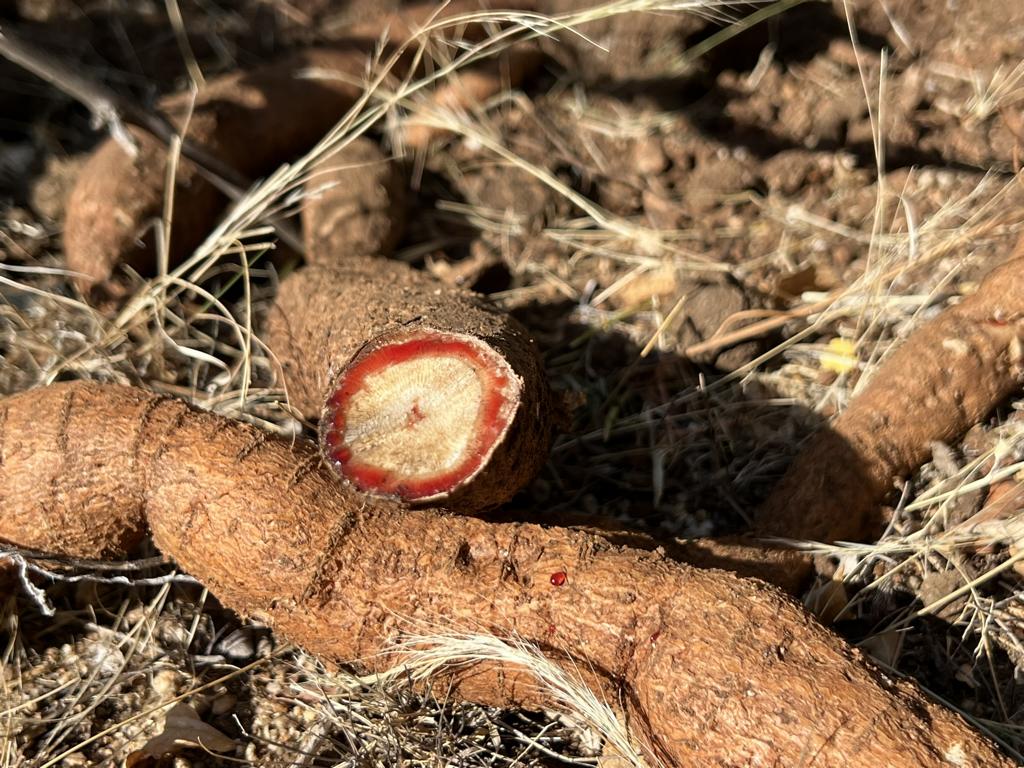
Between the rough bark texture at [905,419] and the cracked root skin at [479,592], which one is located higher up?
the rough bark texture at [905,419]

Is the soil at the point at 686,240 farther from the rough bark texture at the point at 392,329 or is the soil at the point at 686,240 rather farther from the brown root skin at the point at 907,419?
the rough bark texture at the point at 392,329

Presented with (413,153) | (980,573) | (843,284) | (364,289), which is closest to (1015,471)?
(980,573)

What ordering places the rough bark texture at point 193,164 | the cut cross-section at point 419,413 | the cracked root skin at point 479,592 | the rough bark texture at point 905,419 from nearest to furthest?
the cracked root skin at point 479,592 < the cut cross-section at point 419,413 < the rough bark texture at point 905,419 < the rough bark texture at point 193,164

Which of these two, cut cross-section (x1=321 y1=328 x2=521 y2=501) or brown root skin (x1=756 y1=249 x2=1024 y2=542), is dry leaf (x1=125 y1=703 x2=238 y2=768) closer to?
cut cross-section (x1=321 y1=328 x2=521 y2=501)

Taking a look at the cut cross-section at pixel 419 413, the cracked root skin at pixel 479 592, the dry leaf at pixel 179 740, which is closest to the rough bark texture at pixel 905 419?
the cracked root skin at pixel 479 592

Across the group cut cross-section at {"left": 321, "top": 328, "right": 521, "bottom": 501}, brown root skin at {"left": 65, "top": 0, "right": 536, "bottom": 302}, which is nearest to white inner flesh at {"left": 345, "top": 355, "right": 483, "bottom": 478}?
cut cross-section at {"left": 321, "top": 328, "right": 521, "bottom": 501}

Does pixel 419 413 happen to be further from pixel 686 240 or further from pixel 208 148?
pixel 208 148

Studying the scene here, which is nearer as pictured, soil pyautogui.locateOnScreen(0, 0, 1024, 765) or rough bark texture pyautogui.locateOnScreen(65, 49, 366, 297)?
soil pyautogui.locateOnScreen(0, 0, 1024, 765)

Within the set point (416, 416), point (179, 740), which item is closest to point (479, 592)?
point (416, 416)
